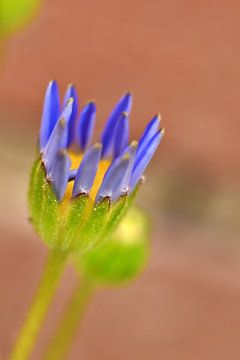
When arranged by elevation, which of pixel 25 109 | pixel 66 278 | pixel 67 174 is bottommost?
pixel 67 174

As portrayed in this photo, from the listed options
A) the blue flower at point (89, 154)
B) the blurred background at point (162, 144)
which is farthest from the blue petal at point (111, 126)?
the blurred background at point (162, 144)

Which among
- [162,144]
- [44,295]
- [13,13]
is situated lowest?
Answer: [44,295]

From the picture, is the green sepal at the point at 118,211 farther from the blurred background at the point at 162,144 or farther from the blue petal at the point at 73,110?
the blurred background at the point at 162,144

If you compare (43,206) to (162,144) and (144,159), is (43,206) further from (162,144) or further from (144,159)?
(162,144)

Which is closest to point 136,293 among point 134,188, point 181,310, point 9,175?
point 181,310

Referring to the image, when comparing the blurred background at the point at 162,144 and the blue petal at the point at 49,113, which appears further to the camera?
the blurred background at the point at 162,144

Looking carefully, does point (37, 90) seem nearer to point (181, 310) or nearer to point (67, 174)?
point (181, 310)

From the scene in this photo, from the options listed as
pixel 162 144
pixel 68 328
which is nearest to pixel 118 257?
pixel 68 328
